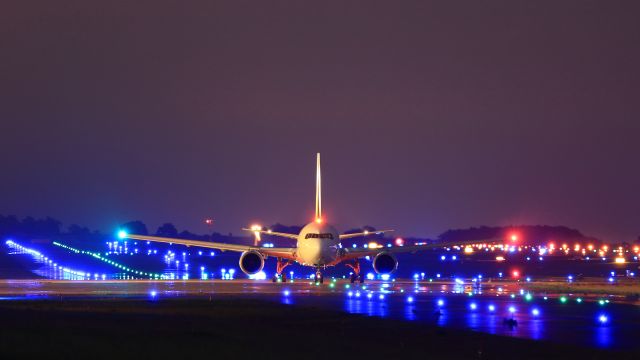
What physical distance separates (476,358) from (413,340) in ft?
12.9

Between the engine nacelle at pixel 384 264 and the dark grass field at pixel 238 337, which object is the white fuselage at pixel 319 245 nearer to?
the engine nacelle at pixel 384 264

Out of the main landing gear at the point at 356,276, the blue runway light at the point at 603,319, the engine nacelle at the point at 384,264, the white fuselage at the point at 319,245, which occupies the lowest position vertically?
the blue runway light at the point at 603,319

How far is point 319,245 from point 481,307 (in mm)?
27081

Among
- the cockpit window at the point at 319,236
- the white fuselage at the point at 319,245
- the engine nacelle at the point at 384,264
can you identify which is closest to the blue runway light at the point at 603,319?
the white fuselage at the point at 319,245

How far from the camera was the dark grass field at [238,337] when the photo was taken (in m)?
23.4

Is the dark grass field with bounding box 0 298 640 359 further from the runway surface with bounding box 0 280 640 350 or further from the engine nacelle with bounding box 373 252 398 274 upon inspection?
the engine nacelle with bounding box 373 252 398 274

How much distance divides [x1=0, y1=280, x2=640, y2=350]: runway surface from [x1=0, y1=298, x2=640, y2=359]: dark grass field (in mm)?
1928

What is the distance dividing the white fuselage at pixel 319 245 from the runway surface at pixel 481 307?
10035 millimetres

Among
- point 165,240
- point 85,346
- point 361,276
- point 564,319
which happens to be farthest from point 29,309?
point 165,240

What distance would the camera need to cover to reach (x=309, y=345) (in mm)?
25453

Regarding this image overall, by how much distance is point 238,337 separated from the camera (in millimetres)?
26922

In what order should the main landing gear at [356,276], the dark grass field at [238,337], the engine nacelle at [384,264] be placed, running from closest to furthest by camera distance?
the dark grass field at [238,337] < the main landing gear at [356,276] < the engine nacelle at [384,264]

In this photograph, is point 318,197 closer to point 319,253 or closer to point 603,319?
point 319,253

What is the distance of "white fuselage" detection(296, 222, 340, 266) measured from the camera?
218ft
